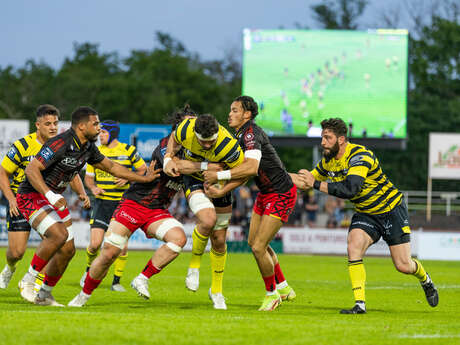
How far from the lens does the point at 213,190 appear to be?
969cm

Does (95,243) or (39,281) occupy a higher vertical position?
(95,243)

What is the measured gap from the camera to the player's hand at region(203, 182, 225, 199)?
9688mm

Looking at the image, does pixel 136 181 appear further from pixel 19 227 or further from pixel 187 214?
pixel 187 214

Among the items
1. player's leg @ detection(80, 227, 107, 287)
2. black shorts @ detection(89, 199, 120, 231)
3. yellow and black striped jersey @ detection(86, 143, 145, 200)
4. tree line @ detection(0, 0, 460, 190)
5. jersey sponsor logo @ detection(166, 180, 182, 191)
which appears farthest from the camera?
tree line @ detection(0, 0, 460, 190)

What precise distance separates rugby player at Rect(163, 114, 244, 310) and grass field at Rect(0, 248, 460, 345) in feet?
2.02

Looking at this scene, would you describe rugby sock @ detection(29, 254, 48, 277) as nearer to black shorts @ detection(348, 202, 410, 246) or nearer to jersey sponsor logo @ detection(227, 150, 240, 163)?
jersey sponsor logo @ detection(227, 150, 240, 163)

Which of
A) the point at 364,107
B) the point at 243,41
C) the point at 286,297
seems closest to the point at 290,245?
the point at 364,107

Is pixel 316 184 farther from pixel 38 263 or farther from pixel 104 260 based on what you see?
pixel 38 263

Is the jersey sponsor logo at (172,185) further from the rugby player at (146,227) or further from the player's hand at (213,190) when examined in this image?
the player's hand at (213,190)

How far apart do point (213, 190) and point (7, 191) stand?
2.68 meters

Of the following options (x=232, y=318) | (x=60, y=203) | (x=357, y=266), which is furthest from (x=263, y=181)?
(x=60, y=203)

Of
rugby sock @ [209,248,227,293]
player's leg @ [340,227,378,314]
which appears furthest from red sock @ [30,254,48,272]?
player's leg @ [340,227,378,314]

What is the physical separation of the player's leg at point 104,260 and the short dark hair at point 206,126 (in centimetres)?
156

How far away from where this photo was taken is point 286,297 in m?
11.5
